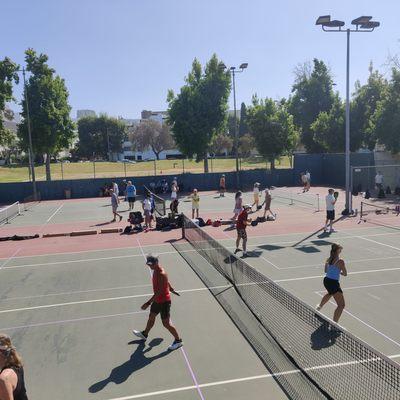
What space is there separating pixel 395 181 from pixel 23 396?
117 ft

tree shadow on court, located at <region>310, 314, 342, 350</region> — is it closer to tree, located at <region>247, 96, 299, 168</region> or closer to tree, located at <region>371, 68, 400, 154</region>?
tree, located at <region>371, 68, 400, 154</region>

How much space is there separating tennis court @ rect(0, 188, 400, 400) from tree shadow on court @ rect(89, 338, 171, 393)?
2 cm

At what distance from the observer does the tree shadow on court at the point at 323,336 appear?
7535mm

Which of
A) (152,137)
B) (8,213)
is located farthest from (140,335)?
(152,137)

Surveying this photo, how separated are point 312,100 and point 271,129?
23.7 meters

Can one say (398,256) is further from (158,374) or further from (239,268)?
(158,374)

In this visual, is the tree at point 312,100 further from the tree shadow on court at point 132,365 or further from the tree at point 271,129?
the tree shadow on court at point 132,365

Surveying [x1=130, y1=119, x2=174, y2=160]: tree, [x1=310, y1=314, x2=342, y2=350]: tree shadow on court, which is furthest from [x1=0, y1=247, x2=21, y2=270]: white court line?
[x1=130, y1=119, x2=174, y2=160]: tree

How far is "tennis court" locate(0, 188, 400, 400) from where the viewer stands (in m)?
7.38

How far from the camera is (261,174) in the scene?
44.9m

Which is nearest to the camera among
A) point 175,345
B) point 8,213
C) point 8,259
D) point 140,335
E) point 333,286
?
point 175,345

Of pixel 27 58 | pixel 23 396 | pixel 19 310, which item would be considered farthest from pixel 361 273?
pixel 27 58

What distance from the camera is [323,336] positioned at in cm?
784

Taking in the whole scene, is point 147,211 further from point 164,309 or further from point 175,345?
point 175,345
